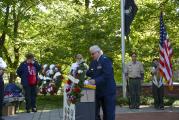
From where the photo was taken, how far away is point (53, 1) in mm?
22469

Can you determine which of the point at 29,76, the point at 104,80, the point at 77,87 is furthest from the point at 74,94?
the point at 29,76

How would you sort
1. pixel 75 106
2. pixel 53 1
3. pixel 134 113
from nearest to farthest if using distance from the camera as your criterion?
pixel 75 106
pixel 134 113
pixel 53 1

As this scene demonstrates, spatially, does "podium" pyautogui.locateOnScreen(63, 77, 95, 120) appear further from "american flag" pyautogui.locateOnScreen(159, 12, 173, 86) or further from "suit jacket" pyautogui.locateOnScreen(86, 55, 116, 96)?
"american flag" pyautogui.locateOnScreen(159, 12, 173, 86)

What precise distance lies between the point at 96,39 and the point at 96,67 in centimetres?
997

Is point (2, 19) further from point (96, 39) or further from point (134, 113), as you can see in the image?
point (134, 113)

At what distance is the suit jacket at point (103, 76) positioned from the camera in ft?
30.8

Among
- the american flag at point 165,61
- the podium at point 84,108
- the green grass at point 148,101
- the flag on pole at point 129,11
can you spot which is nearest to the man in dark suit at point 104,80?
the podium at point 84,108

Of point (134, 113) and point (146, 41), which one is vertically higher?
point (146, 41)

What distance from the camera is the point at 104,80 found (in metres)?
9.40

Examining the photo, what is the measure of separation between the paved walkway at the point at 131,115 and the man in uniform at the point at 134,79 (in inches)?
14.1

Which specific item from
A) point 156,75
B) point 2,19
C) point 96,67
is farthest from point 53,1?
point 96,67

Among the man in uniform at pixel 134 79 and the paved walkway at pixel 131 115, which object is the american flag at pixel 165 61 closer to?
the man in uniform at pixel 134 79

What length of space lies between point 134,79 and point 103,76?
620cm

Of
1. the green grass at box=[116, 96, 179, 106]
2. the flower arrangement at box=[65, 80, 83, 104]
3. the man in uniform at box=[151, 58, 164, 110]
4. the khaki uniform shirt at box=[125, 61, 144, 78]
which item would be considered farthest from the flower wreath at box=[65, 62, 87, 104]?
the green grass at box=[116, 96, 179, 106]
